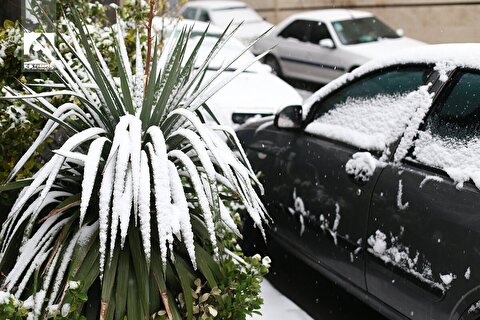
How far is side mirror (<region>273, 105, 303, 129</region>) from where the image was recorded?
470cm

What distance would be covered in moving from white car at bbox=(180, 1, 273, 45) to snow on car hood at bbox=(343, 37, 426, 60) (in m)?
4.53

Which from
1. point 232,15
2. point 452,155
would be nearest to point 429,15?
point 232,15

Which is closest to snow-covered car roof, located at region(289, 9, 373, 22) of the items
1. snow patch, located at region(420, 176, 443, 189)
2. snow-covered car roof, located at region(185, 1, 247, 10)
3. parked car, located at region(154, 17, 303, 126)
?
snow-covered car roof, located at region(185, 1, 247, 10)

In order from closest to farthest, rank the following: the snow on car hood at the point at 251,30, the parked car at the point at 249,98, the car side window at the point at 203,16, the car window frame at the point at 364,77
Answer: the car window frame at the point at 364,77
the parked car at the point at 249,98
the snow on car hood at the point at 251,30
the car side window at the point at 203,16

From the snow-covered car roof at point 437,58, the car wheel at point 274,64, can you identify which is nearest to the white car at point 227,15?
the car wheel at point 274,64

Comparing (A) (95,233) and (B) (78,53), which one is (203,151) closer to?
(A) (95,233)

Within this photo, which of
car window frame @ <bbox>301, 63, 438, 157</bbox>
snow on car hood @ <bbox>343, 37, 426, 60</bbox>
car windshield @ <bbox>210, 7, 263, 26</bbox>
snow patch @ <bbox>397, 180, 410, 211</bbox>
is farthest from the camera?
car windshield @ <bbox>210, 7, 263, 26</bbox>

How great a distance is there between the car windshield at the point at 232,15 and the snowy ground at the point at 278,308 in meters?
13.8

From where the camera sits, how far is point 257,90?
8.74 m

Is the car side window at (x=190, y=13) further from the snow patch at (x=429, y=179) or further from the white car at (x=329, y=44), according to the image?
the snow patch at (x=429, y=179)

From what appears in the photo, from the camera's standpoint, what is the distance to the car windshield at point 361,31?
13.6 meters

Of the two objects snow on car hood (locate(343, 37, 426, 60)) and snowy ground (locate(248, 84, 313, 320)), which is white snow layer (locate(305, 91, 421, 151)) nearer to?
snowy ground (locate(248, 84, 313, 320))

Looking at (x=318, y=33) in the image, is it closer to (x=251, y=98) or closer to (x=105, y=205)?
(x=251, y=98)

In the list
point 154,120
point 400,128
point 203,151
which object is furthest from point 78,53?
point 400,128
